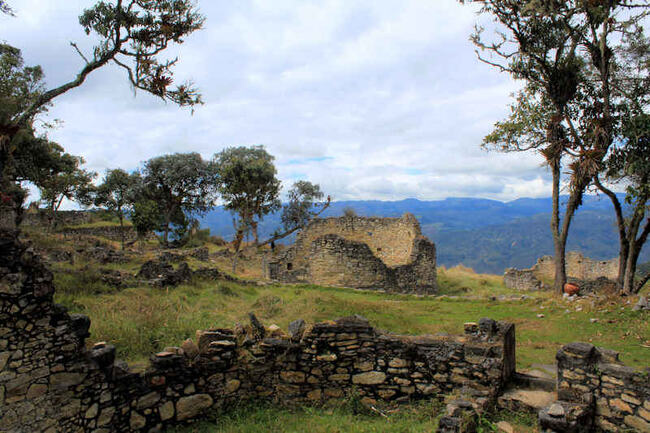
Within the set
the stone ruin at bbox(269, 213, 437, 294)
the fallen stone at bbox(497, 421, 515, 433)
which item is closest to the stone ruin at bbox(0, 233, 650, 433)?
the fallen stone at bbox(497, 421, 515, 433)

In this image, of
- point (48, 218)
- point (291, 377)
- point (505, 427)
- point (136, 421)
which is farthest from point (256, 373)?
point (48, 218)

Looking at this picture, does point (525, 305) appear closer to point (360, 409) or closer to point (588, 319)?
point (588, 319)

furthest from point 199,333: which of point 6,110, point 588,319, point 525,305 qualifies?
point 6,110

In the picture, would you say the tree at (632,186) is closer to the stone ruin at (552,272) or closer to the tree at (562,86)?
the tree at (562,86)

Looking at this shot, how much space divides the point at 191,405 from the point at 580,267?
34306 mm

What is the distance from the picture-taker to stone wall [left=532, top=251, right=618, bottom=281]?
29.8 meters

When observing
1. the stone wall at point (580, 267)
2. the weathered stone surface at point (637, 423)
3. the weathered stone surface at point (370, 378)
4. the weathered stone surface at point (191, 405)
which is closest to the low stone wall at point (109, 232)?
the weathered stone surface at point (191, 405)

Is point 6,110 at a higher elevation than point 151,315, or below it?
higher

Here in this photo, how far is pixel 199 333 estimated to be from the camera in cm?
694

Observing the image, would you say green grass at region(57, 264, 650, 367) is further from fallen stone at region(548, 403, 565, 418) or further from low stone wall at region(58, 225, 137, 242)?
low stone wall at region(58, 225, 137, 242)

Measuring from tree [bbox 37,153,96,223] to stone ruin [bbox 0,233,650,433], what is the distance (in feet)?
78.0

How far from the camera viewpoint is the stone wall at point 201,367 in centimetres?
539

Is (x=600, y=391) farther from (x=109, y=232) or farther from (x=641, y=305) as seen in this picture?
(x=109, y=232)

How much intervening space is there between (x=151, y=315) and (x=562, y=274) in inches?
607
